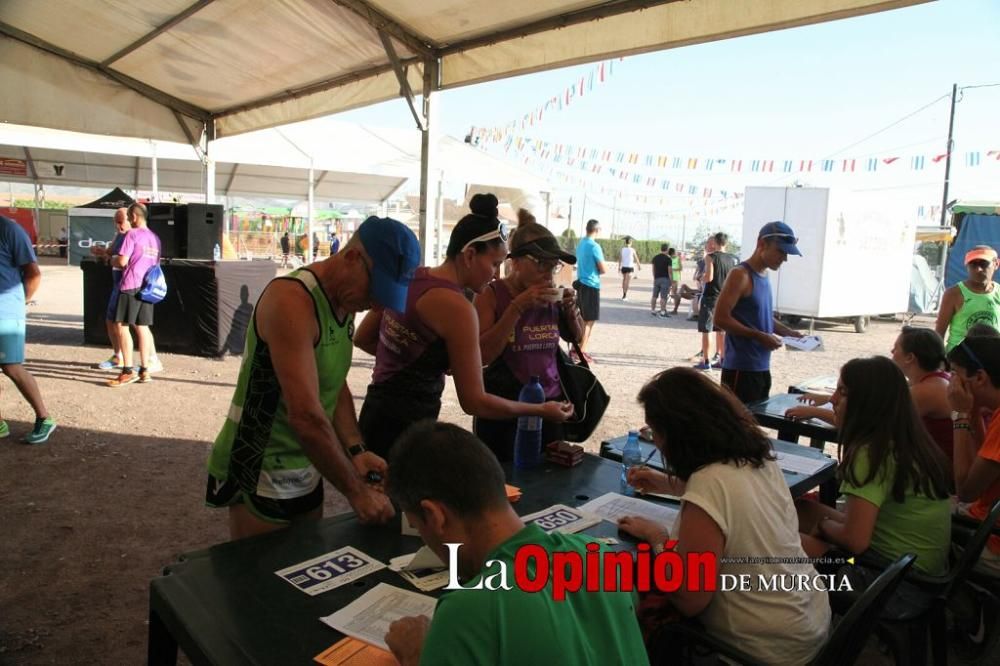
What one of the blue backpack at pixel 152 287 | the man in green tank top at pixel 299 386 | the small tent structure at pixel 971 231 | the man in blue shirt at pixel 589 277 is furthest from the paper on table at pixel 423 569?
the small tent structure at pixel 971 231

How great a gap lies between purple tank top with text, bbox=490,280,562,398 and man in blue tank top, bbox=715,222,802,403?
5.19ft

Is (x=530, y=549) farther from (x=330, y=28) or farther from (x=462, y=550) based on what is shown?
(x=330, y=28)

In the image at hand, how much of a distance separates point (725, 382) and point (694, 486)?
274 cm

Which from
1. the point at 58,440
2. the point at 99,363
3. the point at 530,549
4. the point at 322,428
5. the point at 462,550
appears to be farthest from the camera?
the point at 99,363

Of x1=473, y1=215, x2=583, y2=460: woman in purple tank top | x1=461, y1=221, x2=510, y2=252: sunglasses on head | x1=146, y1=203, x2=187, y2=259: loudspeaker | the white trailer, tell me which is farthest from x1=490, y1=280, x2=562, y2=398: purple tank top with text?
the white trailer

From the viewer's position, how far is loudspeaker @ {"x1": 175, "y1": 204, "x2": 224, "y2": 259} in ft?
27.9

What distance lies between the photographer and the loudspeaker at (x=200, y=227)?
8492 millimetres

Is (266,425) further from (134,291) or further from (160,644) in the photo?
(134,291)

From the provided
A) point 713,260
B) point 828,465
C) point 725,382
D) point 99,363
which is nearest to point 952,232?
point 713,260

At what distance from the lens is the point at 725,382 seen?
4.26 metres

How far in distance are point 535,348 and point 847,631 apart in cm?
164

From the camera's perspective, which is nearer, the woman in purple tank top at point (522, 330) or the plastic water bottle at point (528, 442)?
the plastic water bottle at point (528, 442)

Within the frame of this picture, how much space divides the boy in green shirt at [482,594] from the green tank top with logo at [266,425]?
0.68 metres

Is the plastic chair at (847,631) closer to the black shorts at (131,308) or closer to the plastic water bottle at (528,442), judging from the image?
the plastic water bottle at (528,442)
